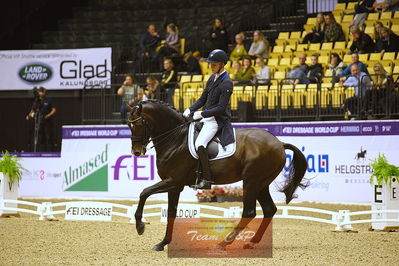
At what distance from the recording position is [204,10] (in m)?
25.3

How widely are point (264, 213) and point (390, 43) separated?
9540mm

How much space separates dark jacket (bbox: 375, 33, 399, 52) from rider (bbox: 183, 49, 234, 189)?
9354 millimetres

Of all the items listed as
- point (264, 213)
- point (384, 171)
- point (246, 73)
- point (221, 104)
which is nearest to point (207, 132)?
point (221, 104)

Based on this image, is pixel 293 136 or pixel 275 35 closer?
pixel 293 136

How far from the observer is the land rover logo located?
22.5 metres

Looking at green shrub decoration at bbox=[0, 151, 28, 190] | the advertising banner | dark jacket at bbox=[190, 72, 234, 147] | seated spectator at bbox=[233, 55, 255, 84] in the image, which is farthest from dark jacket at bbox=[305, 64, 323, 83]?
dark jacket at bbox=[190, 72, 234, 147]

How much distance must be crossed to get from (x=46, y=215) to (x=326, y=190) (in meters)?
5.97

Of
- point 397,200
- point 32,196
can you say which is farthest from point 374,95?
point 32,196

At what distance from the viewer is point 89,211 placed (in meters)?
14.6

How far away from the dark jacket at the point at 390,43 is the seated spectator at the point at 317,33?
190 cm


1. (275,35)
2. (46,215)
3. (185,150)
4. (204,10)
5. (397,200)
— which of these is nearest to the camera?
(185,150)

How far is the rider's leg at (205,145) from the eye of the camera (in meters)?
10.1

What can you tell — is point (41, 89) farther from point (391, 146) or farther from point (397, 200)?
point (397, 200)

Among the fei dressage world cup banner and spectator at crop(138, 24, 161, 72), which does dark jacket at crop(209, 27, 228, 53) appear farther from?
the fei dressage world cup banner
